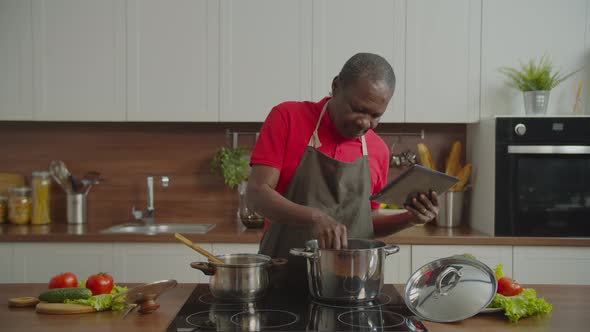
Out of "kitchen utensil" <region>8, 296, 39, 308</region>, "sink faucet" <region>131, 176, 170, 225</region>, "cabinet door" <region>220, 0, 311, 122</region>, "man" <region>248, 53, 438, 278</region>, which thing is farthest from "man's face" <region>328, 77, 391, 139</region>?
"sink faucet" <region>131, 176, 170, 225</region>

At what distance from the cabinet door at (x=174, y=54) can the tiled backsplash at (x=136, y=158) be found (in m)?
0.40

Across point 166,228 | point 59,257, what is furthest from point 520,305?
point 166,228

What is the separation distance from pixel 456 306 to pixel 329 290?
0.33m

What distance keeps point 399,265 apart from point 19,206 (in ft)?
7.12

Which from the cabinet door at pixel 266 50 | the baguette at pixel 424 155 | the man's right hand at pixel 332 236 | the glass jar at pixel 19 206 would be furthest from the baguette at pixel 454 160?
the glass jar at pixel 19 206

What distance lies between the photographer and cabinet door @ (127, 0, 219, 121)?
3.39 m

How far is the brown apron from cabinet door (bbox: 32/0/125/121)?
1767 mm

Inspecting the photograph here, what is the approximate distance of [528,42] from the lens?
132 inches

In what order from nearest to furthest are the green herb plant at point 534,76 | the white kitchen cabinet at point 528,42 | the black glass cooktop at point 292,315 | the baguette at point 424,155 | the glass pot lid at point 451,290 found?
the black glass cooktop at point 292,315 < the glass pot lid at point 451,290 < the green herb plant at point 534,76 < the white kitchen cabinet at point 528,42 < the baguette at point 424,155

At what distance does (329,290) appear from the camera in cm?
163

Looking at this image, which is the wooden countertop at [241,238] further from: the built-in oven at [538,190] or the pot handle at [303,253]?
the pot handle at [303,253]

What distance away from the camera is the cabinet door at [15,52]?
11.2 feet

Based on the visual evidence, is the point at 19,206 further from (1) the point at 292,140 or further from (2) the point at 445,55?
(2) the point at 445,55

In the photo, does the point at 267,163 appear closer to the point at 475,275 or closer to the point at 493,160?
the point at 475,275
